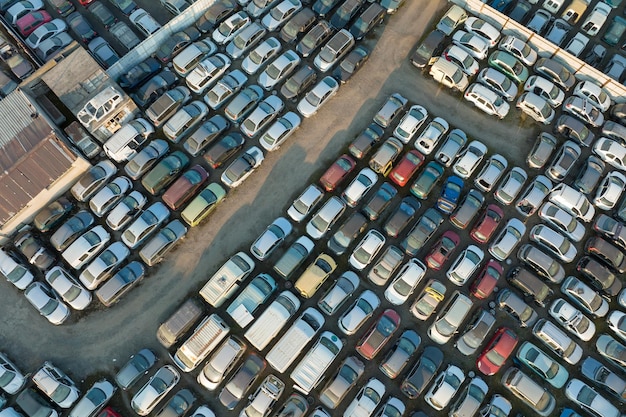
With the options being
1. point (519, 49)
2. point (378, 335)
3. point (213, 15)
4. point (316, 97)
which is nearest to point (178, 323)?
point (378, 335)

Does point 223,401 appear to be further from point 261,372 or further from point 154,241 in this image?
point 154,241

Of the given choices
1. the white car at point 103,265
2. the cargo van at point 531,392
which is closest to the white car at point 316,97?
the white car at point 103,265

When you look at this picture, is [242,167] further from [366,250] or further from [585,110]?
[585,110]

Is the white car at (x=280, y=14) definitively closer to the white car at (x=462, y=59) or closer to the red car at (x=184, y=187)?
the white car at (x=462, y=59)

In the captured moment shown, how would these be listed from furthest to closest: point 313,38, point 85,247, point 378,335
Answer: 1. point 313,38
2. point 85,247
3. point 378,335

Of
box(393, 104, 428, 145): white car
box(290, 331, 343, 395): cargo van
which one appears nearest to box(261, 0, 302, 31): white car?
box(393, 104, 428, 145): white car

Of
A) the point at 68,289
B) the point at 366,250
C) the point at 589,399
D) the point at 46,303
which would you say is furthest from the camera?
the point at 366,250

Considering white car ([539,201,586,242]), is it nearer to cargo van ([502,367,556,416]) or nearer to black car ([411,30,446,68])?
cargo van ([502,367,556,416])

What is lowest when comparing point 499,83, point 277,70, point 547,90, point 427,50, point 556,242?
point 277,70
